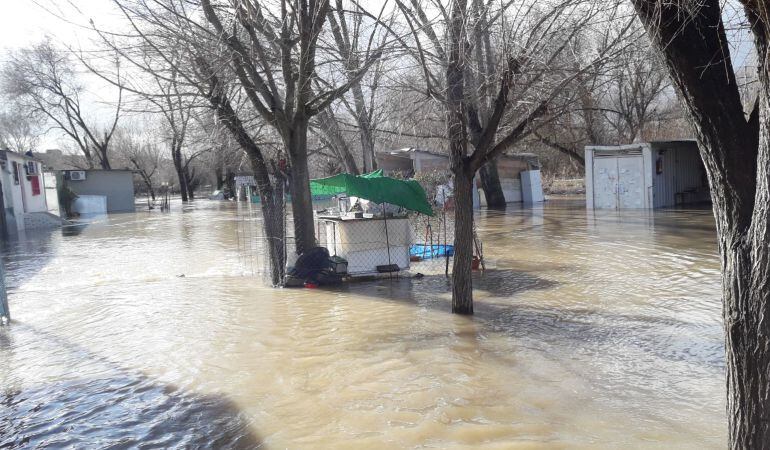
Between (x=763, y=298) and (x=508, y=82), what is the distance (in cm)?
491

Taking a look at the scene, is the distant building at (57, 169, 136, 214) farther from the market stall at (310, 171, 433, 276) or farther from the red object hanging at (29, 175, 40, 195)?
the market stall at (310, 171, 433, 276)

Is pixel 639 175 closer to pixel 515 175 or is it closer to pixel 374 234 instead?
pixel 515 175

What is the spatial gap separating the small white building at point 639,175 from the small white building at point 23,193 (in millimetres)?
23493

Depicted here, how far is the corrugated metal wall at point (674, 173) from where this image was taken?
85.3 ft

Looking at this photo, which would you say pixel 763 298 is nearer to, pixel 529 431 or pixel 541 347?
pixel 529 431

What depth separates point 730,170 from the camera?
3.23 metres

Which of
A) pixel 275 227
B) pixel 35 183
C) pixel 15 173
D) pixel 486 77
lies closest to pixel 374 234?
pixel 275 227

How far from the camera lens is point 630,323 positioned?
323 inches

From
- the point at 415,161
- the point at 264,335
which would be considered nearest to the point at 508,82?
the point at 264,335

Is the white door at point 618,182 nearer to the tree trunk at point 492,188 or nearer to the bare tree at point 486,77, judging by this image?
the tree trunk at point 492,188

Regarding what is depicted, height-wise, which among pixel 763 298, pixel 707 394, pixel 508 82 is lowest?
pixel 707 394

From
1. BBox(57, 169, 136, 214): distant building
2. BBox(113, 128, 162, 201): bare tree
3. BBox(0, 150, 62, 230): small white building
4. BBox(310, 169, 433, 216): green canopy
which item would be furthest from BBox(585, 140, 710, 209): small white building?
BBox(113, 128, 162, 201): bare tree

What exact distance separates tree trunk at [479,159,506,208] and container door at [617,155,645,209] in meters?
6.93

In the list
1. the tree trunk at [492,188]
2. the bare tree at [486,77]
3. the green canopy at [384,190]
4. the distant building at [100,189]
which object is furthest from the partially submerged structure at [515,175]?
the bare tree at [486,77]
